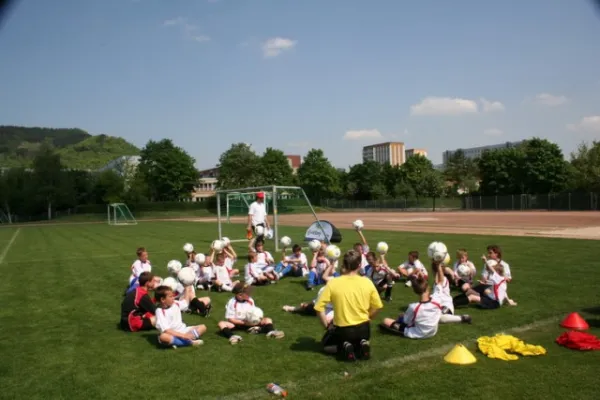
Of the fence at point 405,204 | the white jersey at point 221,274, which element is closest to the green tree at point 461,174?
the fence at point 405,204

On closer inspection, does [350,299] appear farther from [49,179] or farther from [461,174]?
[461,174]

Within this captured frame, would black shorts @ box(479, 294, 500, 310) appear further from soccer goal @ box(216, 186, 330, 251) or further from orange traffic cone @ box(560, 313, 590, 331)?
soccer goal @ box(216, 186, 330, 251)

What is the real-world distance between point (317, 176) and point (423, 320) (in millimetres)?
97334

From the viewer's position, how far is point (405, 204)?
88.2 metres

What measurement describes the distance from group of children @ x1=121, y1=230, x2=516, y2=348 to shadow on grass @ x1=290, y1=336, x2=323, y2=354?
16.0 inches

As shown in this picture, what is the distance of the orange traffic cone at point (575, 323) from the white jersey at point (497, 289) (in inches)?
54.6

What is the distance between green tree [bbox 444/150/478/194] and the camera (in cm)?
10681

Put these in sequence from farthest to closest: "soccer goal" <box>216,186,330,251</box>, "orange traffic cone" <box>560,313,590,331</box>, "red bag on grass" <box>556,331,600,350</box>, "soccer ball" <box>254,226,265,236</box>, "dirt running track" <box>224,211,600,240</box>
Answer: "dirt running track" <box>224,211,600,240</box>, "soccer goal" <box>216,186,330,251</box>, "soccer ball" <box>254,226,265,236</box>, "orange traffic cone" <box>560,313,590,331</box>, "red bag on grass" <box>556,331,600,350</box>

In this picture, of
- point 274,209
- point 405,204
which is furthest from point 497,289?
point 405,204

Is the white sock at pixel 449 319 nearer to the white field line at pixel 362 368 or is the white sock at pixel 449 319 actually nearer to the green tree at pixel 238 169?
the white field line at pixel 362 368

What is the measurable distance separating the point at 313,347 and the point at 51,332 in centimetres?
478

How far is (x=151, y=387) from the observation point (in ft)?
18.8

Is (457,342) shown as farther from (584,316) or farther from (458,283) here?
(458,283)

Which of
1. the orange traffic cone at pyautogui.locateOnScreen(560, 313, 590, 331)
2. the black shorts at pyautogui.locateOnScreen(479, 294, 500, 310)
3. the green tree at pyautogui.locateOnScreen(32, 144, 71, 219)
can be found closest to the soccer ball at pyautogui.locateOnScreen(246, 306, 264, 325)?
the black shorts at pyautogui.locateOnScreen(479, 294, 500, 310)
